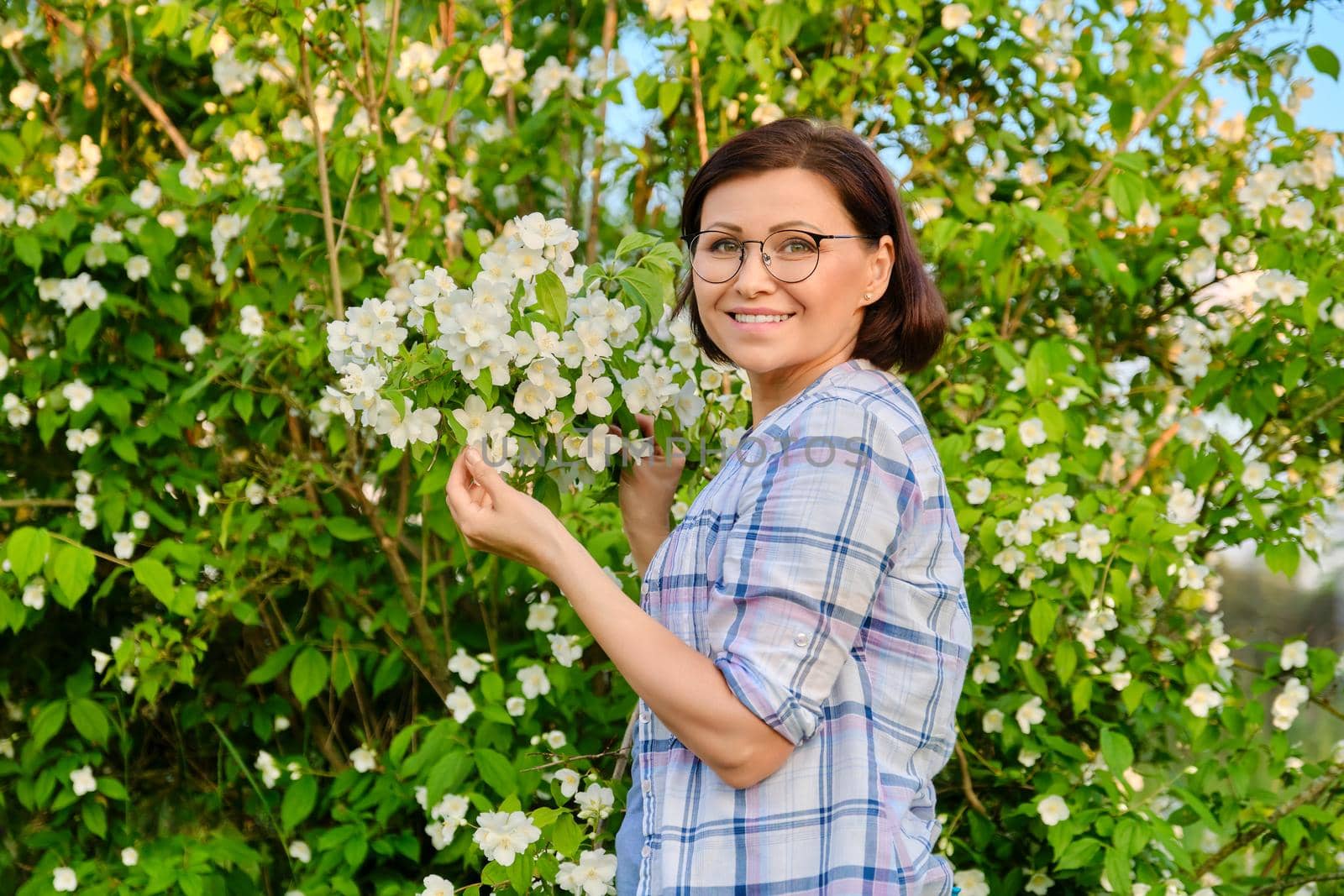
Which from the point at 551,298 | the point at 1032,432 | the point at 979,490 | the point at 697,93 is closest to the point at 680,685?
the point at 551,298

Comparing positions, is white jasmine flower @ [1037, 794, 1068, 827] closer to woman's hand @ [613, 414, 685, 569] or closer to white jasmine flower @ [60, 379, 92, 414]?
woman's hand @ [613, 414, 685, 569]

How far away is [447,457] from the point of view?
7.26 ft

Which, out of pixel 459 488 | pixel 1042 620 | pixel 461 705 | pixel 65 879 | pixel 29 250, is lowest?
pixel 65 879

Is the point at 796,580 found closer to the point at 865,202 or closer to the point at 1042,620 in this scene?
the point at 865,202

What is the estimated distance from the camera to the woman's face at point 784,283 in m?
1.39

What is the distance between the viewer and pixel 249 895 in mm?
2887

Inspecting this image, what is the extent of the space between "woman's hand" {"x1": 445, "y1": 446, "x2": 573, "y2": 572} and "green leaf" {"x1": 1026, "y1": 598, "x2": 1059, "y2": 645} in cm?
131

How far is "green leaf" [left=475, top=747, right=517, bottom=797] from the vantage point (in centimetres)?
232

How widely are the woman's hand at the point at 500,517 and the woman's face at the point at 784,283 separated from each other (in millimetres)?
291

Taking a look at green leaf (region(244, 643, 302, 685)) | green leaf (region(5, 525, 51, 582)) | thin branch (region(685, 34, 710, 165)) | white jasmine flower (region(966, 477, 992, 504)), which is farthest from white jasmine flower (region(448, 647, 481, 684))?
thin branch (region(685, 34, 710, 165))

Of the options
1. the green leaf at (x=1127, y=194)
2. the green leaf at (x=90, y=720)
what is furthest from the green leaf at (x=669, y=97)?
the green leaf at (x=90, y=720)

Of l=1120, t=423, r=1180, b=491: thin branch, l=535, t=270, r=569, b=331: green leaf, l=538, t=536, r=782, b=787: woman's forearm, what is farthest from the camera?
l=1120, t=423, r=1180, b=491: thin branch

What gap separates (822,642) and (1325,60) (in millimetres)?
2401

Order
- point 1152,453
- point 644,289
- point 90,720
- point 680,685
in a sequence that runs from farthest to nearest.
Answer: point 1152,453
point 90,720
point 644,289
point 680,685
